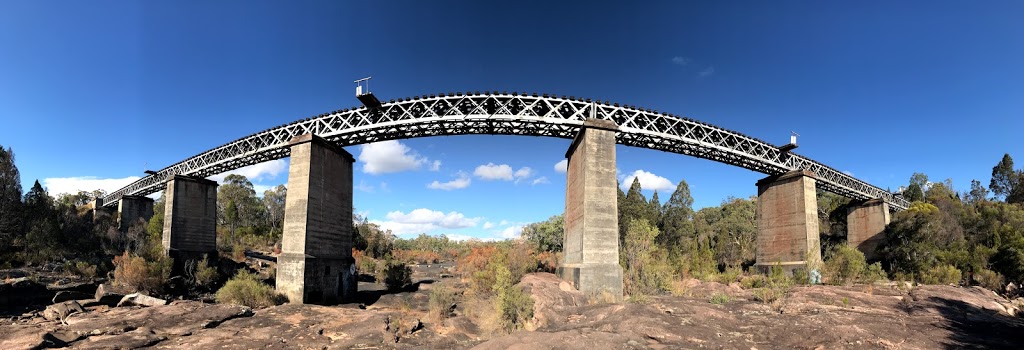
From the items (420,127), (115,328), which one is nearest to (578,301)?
(420,127)

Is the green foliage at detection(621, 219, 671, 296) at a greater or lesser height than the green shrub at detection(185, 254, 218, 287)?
greater

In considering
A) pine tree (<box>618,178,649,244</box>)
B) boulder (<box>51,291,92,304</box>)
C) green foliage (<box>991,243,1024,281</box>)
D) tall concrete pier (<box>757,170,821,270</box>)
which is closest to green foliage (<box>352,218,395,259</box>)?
pine tree (<box>618,178,649,244</box>)

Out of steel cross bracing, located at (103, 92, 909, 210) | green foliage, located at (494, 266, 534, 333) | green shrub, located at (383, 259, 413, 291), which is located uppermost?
steel cross bracing, located at (103, 92, 909, 210)

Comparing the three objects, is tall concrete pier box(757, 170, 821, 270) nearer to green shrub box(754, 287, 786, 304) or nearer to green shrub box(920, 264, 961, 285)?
green shrub box(920, 264, 961, 285)

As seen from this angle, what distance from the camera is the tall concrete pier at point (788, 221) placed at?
26266mm

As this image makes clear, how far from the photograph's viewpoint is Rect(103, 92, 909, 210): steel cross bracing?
68.8 feet

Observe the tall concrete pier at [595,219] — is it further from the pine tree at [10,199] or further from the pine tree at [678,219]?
the pine tree at [10,199]

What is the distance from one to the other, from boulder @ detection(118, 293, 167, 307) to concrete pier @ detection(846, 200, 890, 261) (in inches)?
1812

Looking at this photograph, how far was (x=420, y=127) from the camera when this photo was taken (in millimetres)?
21938

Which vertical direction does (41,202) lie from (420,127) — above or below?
below

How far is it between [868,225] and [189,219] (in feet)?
170

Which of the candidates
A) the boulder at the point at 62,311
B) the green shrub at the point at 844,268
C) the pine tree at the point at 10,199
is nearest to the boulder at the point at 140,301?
the boulder at the point at 62,311

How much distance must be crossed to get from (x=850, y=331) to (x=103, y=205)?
187ft

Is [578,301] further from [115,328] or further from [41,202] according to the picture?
A: [41,202]
